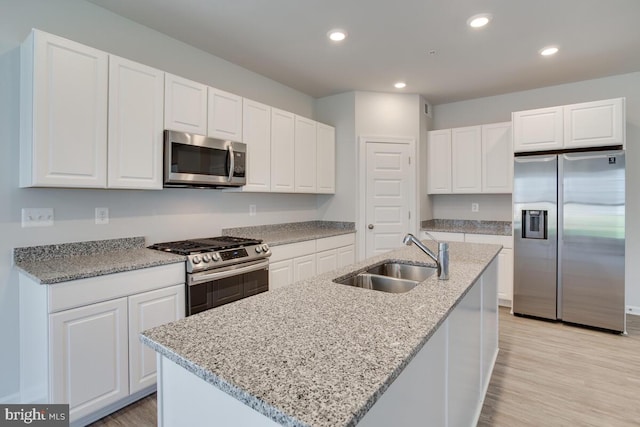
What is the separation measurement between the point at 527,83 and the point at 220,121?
145 inches

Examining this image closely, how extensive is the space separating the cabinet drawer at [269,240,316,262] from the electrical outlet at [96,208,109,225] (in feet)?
4.39

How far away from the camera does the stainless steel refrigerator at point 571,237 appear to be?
326 cm

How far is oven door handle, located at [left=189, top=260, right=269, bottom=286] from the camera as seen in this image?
2326mm

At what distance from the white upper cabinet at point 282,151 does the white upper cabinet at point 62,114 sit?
162 centimetres

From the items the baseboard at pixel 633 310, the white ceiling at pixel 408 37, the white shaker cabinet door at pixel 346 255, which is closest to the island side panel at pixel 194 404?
the white ceiling at pixel 408 37

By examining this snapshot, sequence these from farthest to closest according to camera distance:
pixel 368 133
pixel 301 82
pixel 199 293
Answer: pixel 368 133
pixel 301 82
pixel 199 293

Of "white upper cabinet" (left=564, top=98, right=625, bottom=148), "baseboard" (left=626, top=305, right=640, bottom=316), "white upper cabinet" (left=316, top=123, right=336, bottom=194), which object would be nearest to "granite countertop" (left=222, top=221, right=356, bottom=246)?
"white upper cabinet" (left=316, top=123, right=336, bottom=194)

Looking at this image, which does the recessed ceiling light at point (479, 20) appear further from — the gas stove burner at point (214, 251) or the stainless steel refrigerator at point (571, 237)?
the gas stove burner at point (214, 251)

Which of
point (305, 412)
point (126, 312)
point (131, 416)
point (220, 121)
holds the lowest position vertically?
point (131, 416)

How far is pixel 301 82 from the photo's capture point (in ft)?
13.2

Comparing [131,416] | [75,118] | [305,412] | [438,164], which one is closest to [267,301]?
[305,412]

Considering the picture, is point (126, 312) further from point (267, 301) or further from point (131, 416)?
point (267, 301)

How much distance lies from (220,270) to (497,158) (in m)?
3.64

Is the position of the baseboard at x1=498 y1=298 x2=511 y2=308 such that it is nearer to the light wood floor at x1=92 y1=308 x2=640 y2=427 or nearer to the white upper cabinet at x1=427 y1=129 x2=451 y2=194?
the light wood floor at x1=92 y1=308 x2=640 y2=427
